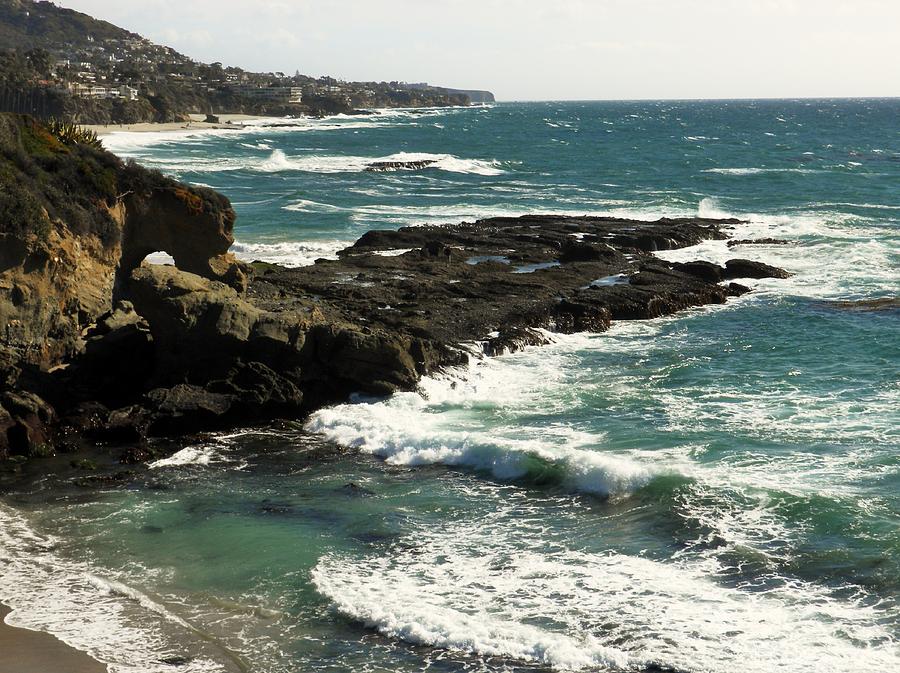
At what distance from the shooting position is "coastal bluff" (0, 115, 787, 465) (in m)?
20.4

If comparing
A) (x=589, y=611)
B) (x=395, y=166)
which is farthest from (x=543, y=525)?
(x=395, y=166)

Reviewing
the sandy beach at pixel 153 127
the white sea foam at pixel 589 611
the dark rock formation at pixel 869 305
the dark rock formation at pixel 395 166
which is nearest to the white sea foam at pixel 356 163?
the dark rock formation at pixel 395 166

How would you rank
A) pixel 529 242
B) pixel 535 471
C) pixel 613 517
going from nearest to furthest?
pixel 613 517 < pixel 535 471 < pixel 529 242

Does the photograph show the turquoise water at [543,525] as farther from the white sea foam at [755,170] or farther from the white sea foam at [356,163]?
the white sea foam at [356,163]

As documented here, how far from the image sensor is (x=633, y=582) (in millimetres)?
13852

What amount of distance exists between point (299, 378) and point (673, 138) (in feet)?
348

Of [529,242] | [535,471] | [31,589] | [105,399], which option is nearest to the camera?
[31,589]

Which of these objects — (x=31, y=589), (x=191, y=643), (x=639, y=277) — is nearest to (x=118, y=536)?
(x=31, y=589)

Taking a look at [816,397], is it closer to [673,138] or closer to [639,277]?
[639,277]

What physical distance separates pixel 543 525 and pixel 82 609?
6.65 m

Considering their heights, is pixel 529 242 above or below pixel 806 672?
above

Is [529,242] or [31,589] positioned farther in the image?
[529,242]

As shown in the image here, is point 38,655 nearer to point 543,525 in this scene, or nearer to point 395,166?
point 543,525

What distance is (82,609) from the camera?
42.7 ft
